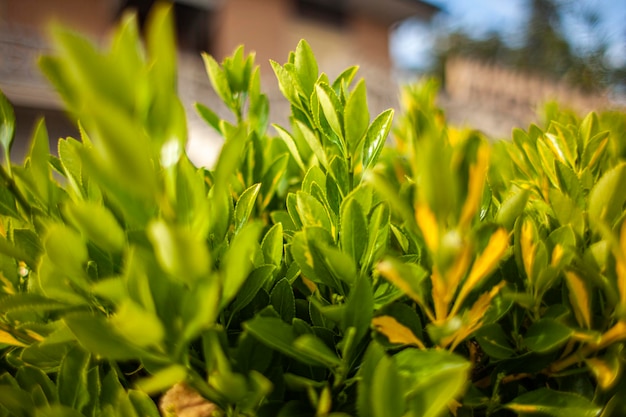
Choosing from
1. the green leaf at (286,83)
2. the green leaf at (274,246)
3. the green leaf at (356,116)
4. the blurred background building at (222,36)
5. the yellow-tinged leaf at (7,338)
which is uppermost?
the blurred background building at (222,36)

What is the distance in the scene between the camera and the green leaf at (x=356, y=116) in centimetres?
39

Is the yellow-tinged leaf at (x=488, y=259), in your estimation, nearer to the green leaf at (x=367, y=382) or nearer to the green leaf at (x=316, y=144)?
the green leaf at (x=367, y=382)

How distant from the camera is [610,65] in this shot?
371cm

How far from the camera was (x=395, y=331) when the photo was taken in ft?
1.12

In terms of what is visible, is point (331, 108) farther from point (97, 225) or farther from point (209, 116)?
point (209, 116)

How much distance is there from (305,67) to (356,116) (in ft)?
0.28

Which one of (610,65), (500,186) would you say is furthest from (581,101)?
A: (500,186)

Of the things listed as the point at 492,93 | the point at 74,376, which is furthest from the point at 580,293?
the point at 492,93

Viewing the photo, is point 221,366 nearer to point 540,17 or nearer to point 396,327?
point 396,327

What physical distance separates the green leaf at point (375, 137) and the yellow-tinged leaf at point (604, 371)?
0.71 ft

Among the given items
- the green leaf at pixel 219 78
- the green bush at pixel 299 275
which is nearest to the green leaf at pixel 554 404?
the green bush at pixel 299 275

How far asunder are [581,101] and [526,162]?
8.61 m

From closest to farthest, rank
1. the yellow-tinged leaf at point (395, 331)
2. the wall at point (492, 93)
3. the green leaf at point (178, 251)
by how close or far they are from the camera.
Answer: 1. the green leaf at point (178, 251)
2. the yellow-tinged leaf at point (395, 331)
3. the wall at point (492, 93)

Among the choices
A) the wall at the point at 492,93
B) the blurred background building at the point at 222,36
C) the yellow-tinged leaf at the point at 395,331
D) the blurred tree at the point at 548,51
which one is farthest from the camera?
the wall at the point at 492,93
